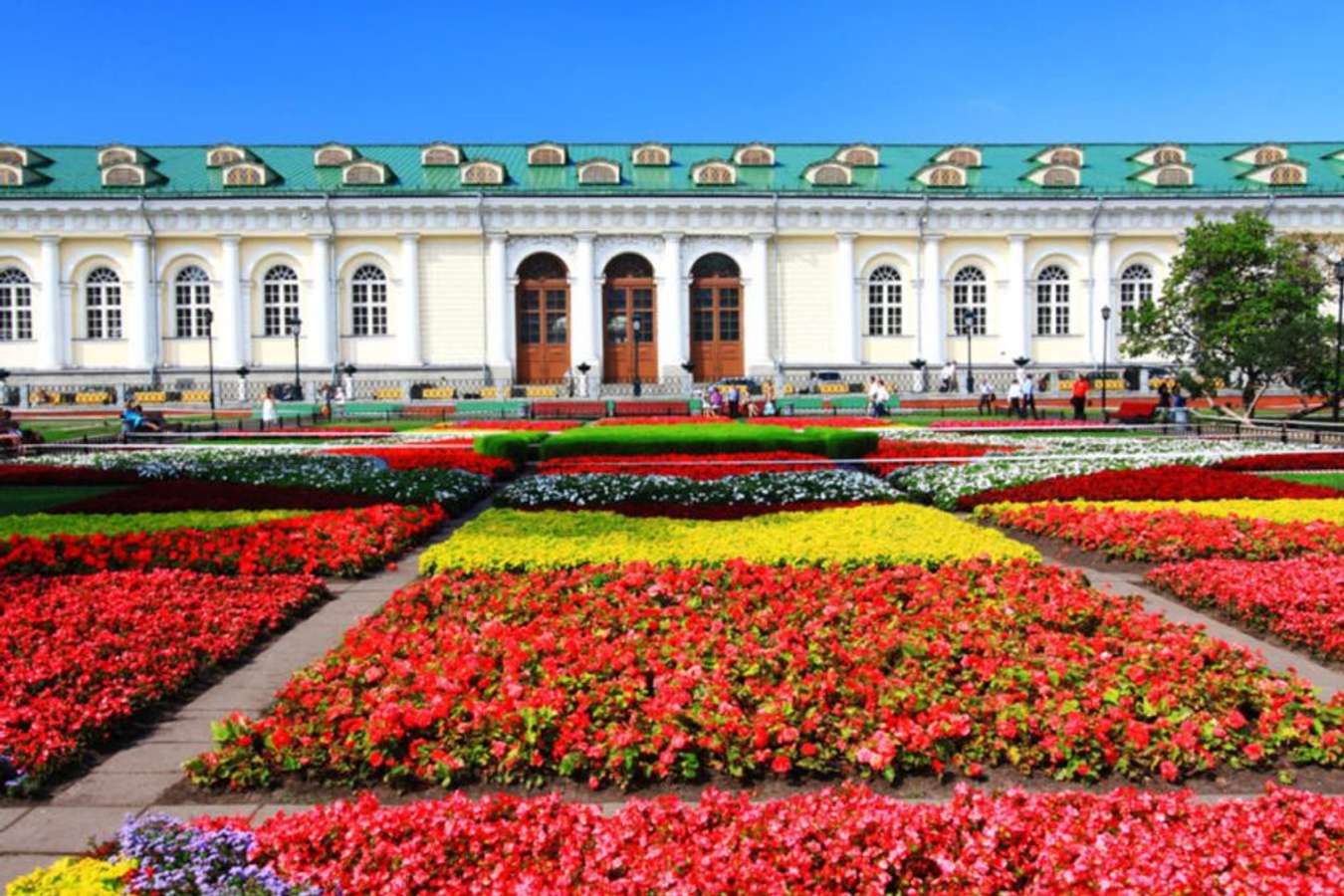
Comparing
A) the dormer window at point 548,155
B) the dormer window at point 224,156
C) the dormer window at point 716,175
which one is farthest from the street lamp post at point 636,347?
the dormer window at point 224,156

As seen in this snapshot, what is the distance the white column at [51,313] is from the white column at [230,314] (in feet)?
20.6

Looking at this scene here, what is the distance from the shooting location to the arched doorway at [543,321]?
4881 centimetres

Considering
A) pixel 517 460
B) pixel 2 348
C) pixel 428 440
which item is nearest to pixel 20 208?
pixel 2 348

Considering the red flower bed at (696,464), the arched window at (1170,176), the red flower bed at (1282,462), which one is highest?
the arched window at (1170,176)

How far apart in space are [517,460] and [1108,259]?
36979mm

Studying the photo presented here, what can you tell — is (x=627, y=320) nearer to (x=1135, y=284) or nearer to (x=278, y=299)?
(x=278, y=299)

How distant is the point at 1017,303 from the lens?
49125 millimetres

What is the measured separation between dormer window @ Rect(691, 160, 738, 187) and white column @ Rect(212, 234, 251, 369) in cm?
2006

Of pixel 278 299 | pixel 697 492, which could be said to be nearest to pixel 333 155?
pixel 278 299

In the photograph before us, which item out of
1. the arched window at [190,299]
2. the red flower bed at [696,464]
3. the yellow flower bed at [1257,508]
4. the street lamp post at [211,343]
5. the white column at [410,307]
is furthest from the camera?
the arched window at [190,299]

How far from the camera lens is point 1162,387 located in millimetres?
34312

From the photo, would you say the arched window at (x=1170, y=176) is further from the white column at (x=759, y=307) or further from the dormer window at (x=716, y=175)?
the dormer window at (x=716, y=175)

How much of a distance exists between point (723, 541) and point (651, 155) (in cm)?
4267

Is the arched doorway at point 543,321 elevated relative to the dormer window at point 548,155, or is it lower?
lower
